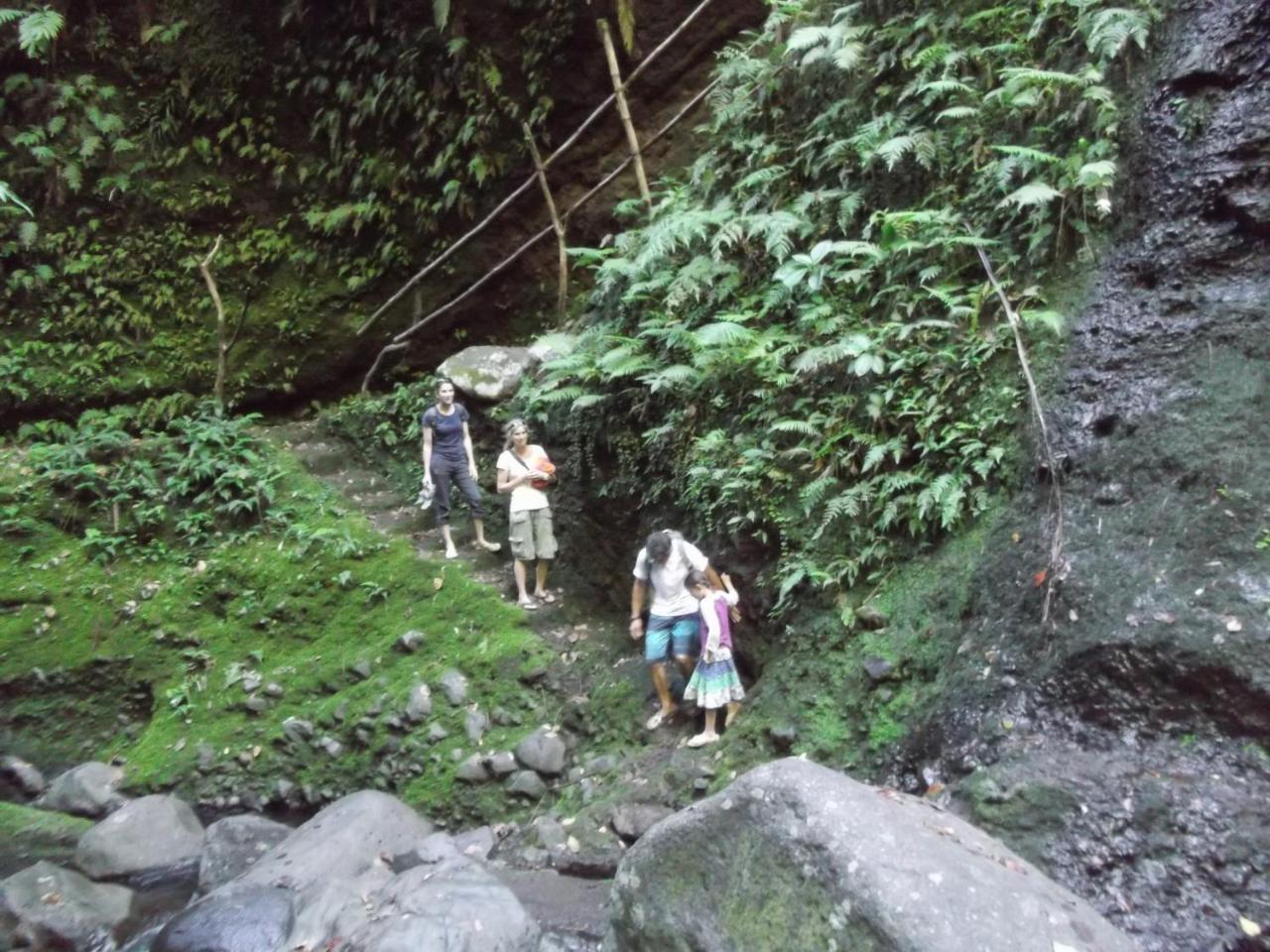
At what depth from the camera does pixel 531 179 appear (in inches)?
486

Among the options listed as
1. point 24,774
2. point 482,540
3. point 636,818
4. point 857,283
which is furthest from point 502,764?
point 24,774

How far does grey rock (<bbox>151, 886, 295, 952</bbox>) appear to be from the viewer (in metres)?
5.46

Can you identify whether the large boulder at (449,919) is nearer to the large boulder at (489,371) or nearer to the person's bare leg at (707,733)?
the person's bare leg at (707,733)

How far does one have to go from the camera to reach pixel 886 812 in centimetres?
362

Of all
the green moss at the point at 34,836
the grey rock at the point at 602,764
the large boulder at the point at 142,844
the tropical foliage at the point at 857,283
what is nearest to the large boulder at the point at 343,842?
the large boulder at the point at 142,844

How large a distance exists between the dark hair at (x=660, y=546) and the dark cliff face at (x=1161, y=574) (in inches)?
85.4

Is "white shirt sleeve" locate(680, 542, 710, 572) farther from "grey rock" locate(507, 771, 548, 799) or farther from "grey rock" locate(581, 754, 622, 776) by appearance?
"grey rock" locate(507, 771, 548, 799)

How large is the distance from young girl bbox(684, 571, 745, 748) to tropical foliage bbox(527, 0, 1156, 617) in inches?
18.0

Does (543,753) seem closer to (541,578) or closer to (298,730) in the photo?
(541,578)

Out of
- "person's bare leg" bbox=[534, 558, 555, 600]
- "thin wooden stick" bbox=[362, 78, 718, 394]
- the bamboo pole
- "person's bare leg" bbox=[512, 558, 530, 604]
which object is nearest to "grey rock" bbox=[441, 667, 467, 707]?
"person's bare leg" bbox=[512, 558, 530, 604]

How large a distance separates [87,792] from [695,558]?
6140 mm

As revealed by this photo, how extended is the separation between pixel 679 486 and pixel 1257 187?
446 centimetres

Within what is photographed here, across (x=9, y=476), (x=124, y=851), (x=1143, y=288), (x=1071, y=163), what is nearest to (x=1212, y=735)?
(x=1143, y=288)

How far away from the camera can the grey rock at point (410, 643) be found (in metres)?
8.52
